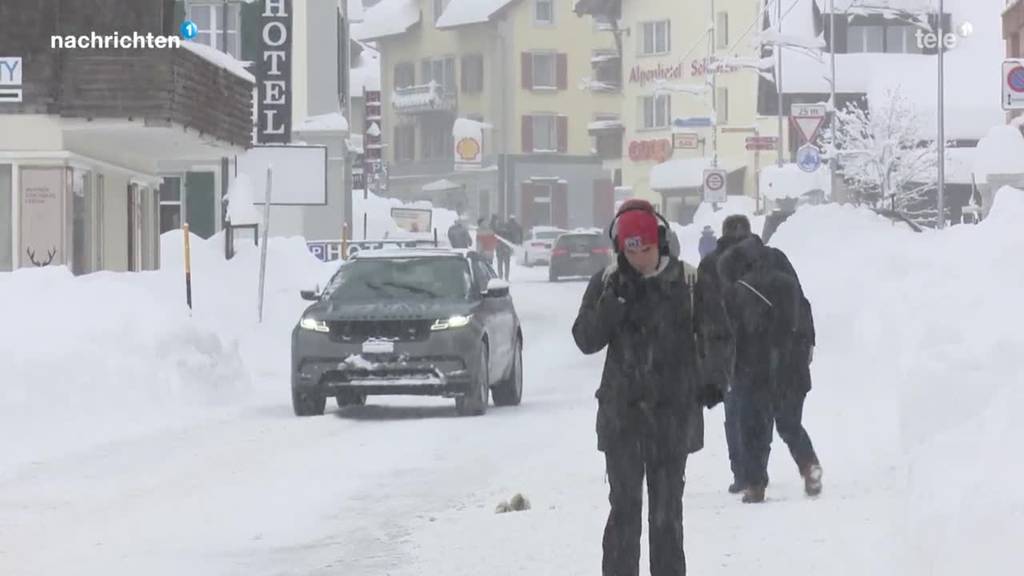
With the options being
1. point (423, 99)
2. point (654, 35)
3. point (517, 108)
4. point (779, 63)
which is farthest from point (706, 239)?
point (423, 99)

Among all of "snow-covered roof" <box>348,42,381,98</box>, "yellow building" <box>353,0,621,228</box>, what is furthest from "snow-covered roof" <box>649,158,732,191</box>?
"snow-covered roof" <box>348,42,381,98</box>

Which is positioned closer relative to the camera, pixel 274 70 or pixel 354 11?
pixel 274 70

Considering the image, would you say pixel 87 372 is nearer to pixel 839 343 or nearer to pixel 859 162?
pixel 839 343

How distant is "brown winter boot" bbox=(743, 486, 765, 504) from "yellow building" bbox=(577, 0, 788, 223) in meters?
72.2

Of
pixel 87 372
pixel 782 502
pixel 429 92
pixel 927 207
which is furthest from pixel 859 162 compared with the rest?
pixel 782 502

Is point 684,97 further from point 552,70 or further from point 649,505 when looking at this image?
point 649,505

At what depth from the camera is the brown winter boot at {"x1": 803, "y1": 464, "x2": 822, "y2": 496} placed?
12523 millimetres

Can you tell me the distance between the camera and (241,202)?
147ft

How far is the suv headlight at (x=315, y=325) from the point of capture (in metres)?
19.5

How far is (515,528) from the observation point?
11633mm

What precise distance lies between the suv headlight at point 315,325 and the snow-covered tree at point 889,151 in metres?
59.6

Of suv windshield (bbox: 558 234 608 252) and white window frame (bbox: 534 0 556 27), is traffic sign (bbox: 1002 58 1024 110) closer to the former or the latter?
suv windshield (bbox: 558 234 608 252)

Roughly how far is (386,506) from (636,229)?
5461mm

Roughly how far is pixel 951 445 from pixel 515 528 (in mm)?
3360
